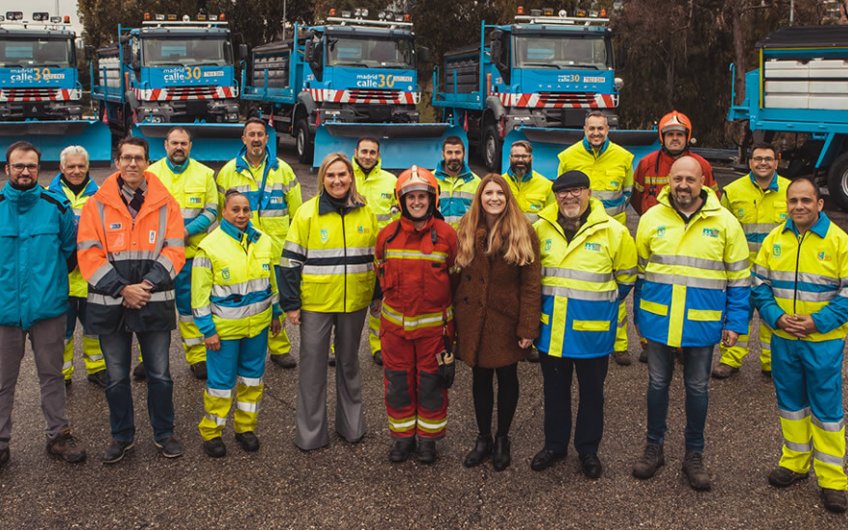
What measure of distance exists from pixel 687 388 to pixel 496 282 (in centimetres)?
117

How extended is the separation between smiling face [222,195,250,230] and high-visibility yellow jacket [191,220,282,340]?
0.04 m

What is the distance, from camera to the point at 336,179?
4512 mm

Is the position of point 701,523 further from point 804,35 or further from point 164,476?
point 804,35

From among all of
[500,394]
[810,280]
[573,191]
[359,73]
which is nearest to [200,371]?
[500,394]

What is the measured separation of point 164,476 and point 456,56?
Result: 1707cm

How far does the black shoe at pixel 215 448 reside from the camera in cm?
452

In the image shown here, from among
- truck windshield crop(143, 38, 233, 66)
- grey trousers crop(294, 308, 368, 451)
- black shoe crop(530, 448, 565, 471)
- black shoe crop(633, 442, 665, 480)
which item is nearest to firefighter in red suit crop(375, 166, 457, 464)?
grey trousers crop(294, 308, 368, 451)

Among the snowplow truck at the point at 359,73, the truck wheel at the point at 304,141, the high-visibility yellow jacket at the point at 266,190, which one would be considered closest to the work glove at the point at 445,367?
the high-visibility yellow jacket at the point at 266,190

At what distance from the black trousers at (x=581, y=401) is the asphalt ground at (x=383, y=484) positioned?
0.17 m

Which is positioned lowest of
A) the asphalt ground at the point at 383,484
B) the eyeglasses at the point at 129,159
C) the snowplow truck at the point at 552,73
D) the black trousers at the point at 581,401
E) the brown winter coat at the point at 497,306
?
the asphalt ground at the point at 383,484

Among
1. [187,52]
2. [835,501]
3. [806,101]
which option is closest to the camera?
[835,501]

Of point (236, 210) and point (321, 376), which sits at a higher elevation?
point (236, 210)

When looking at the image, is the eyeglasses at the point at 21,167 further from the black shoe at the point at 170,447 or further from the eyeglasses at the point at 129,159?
the black shoe at the point at 170,447

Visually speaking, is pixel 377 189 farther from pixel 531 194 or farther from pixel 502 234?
pixel 502 234
